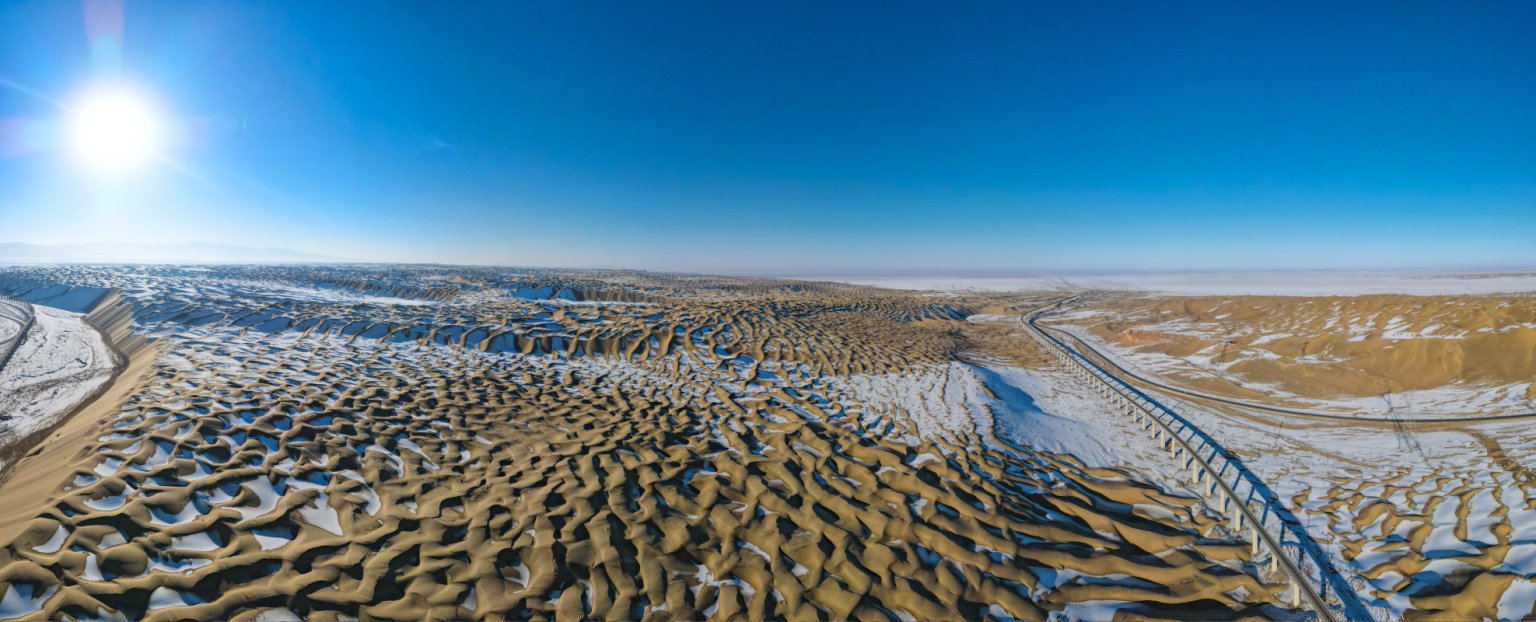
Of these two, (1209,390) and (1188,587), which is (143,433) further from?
(1209,390)

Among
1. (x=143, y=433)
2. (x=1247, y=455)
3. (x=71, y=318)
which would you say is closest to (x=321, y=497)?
(x=143, y=433)

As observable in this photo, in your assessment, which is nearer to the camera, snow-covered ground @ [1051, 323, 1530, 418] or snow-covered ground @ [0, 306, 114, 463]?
snow-covered ground @ [0, 306, 114, 463]

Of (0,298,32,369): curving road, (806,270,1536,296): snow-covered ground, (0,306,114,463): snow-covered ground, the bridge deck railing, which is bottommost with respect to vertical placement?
the bridge deck railing

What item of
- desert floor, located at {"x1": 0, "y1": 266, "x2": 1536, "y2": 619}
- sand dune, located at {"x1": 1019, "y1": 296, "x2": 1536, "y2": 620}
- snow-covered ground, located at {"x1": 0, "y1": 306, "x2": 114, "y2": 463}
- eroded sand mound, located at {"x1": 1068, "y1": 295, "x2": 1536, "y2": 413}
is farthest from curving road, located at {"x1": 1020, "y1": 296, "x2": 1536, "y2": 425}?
snow-covered ground, located at {"x1": 0, "y1": 306, "x2": 114, "y2": 463}

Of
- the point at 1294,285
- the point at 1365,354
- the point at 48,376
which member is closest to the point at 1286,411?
the point at 1365,354

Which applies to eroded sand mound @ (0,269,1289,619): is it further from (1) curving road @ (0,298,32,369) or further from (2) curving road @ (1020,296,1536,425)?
(2) curving road @ (1020,296,1536,425)

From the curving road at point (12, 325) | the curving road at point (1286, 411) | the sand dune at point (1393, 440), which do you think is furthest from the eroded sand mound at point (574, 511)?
the curving road at point (1286, 411)

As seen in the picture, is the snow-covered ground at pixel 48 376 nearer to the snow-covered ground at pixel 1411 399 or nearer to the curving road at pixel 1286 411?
the curving road at pixel 1286 411

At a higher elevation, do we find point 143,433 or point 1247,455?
point 143,433
